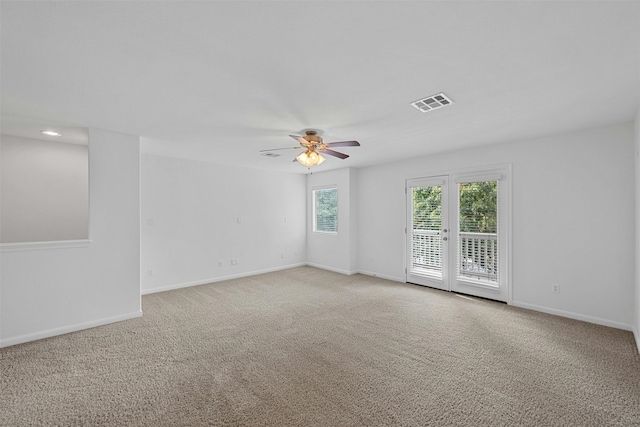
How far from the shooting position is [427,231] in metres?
5.18

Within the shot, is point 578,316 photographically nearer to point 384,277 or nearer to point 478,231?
point 478,231

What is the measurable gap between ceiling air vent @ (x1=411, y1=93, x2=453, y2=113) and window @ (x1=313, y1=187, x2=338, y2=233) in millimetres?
3921

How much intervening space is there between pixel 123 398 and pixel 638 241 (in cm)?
513

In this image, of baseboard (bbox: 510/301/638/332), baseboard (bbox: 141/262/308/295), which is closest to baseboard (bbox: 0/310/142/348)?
baseboard (bbox: 141/262/308/295)

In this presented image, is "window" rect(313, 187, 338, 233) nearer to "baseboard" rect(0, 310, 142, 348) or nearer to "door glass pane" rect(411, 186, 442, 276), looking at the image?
"door glass pane" rect(411, 186, 442, 276)

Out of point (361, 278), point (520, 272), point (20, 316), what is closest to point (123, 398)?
point (20, 316)

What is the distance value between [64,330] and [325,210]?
5117 mm

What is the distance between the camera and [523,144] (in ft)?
13.3

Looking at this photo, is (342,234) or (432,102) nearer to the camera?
(432,102)

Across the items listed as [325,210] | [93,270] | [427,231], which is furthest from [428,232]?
[93,270]

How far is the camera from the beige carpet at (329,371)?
1.92 meters

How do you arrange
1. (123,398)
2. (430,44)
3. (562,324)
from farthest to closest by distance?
(562,324)
(123,398)
(430,44)

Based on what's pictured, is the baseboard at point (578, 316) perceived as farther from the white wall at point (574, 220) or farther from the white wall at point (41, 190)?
the white wall at point (41, 190)

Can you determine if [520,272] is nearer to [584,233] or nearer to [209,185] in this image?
[584,233]
